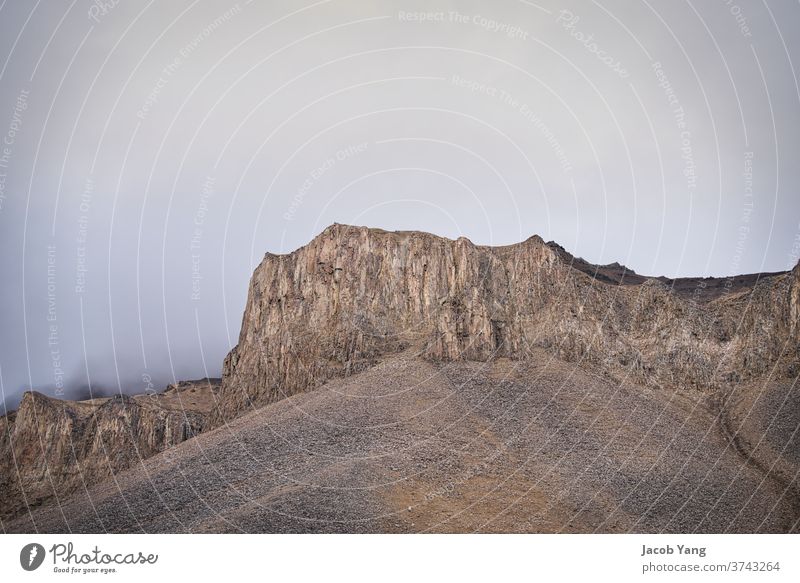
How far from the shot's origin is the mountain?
31578 millimetres

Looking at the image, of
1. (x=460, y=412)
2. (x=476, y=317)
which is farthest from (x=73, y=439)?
(x=460, y=412)

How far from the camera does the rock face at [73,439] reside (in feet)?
206

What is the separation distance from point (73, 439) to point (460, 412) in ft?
145

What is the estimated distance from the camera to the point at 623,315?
199ft

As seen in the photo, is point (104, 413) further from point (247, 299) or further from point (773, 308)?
point (773, 308)

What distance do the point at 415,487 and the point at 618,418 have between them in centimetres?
1939

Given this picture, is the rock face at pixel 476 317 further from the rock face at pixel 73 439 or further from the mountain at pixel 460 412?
the rock face at pixel 73 439

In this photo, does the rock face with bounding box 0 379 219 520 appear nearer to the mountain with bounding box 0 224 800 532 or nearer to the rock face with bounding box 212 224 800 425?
the mountain with bounding box 0 224 800 532
